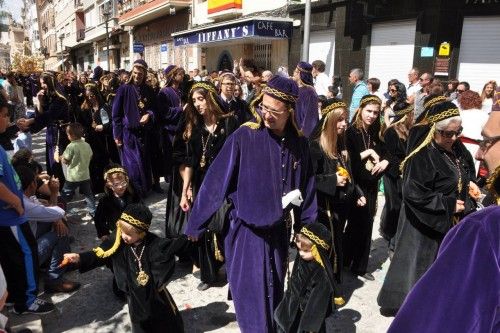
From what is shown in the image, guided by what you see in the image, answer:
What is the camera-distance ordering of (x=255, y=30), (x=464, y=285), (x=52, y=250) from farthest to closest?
(x=255, y=30)
(x=52, y=250)
(x=464, y=285)

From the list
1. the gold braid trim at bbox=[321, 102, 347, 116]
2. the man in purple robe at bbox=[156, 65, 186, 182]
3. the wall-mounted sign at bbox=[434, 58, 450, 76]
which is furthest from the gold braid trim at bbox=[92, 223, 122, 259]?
the wall-mounted sign at bbox=[434, 58, 450, 76]

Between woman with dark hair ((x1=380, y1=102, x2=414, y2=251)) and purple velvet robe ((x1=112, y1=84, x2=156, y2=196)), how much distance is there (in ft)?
12.0

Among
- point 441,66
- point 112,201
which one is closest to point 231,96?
point 112,201

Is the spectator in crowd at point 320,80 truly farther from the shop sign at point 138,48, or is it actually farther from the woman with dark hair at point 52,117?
the shop sign at point 138,48

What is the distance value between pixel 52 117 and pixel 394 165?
16.8 feet

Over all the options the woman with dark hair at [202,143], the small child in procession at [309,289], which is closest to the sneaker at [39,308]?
the woman with dark hair at [202,143]

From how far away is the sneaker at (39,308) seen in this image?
3.51 m

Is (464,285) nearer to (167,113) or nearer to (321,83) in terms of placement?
(167,113)

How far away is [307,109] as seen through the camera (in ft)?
20.8

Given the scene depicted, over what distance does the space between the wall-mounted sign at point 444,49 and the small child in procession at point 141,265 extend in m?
8.88

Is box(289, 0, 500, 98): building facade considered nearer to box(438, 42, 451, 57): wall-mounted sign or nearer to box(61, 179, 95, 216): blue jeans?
box(438, 42, 451, 57): wall-mounted sign

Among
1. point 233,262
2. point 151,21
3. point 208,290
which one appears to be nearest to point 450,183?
point 233,262

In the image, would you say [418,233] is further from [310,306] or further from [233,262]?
[233,262]

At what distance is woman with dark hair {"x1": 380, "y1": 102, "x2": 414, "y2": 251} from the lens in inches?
179
